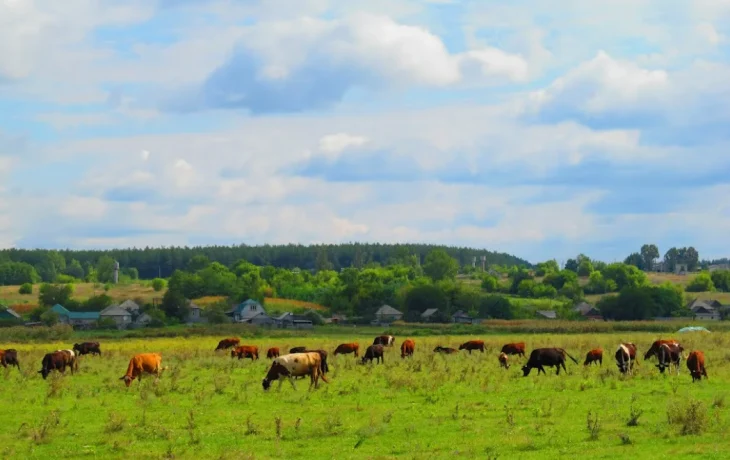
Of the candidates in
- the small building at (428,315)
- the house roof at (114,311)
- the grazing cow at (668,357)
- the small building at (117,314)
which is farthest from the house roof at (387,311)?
the grazing cow at (668,357)

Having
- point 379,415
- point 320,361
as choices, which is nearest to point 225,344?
point 320,361

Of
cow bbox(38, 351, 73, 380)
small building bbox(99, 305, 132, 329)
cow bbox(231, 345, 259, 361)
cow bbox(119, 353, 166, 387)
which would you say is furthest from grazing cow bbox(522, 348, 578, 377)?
small building bbox(99, 305, 132, 329)

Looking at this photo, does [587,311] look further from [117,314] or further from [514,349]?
[514,349]

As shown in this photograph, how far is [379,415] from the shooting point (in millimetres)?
24547

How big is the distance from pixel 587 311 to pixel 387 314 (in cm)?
3700

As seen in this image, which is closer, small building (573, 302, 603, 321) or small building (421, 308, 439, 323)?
small building (421, 308, 439, 323)

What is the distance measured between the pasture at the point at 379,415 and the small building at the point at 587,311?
113 m

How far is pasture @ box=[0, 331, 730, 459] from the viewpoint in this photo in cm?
1980

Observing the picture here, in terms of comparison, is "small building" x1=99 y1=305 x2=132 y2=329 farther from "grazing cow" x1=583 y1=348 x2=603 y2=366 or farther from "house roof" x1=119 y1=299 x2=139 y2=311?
"grazing cow" x1=583 y1=348 x2=603 y2=366

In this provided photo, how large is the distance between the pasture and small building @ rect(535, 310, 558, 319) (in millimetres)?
109814

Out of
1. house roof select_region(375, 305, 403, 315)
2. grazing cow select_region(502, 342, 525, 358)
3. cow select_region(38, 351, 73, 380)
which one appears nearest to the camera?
cow select_region(38, 351, 73, 380)

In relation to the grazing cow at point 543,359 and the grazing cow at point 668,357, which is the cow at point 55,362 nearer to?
the grazing cow at point 543,359

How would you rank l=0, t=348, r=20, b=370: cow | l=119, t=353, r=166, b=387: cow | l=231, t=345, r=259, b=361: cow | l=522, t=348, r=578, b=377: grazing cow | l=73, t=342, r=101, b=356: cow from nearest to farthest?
l=119, t=353, r=166, b=387: cow → l=522, t=348, r=578, b=377: grazing cow → l=0, t=348, r=20, b=370: cow → l=231, t=345, r=259, b=361: cow → l=73, t=342, r=101, b=356: cow

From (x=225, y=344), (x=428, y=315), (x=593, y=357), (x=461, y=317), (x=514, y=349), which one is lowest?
(x=461, y=317)
